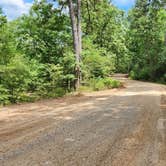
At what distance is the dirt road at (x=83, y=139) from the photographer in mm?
5188

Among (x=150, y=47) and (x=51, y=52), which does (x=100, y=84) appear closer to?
(x=51, y=52)

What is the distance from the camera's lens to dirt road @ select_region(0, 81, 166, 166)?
5188 millimetres

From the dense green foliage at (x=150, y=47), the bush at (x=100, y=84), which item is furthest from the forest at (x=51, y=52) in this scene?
the dense green foliage at (x=150, y=47)

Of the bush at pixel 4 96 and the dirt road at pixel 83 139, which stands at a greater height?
the bush at pixel 4 96

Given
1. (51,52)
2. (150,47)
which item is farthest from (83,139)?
(150,47)

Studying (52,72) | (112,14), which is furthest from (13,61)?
(112,14)

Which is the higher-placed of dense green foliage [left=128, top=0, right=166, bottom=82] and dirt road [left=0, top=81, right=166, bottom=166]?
dense green foliage [left=128, top=0, right=166, bottom=82]

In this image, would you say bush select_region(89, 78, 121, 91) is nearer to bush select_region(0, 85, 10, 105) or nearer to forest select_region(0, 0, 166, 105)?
forest select_region(0, 0, 166, 105)

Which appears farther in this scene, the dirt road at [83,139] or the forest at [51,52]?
the forest at [51,52]

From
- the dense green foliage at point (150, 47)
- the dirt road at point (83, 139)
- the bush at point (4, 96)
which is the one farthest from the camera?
the dense green foliage at point (150, 47)

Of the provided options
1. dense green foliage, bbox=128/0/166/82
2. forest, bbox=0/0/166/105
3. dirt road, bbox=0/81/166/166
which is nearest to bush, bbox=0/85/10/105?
forest, bbox=0/0/166/105

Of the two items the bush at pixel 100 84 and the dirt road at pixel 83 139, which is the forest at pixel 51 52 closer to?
the bush at pixel 100 84

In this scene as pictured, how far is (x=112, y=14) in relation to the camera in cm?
3778

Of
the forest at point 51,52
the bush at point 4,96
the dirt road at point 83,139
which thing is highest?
the forest at point 51,52
